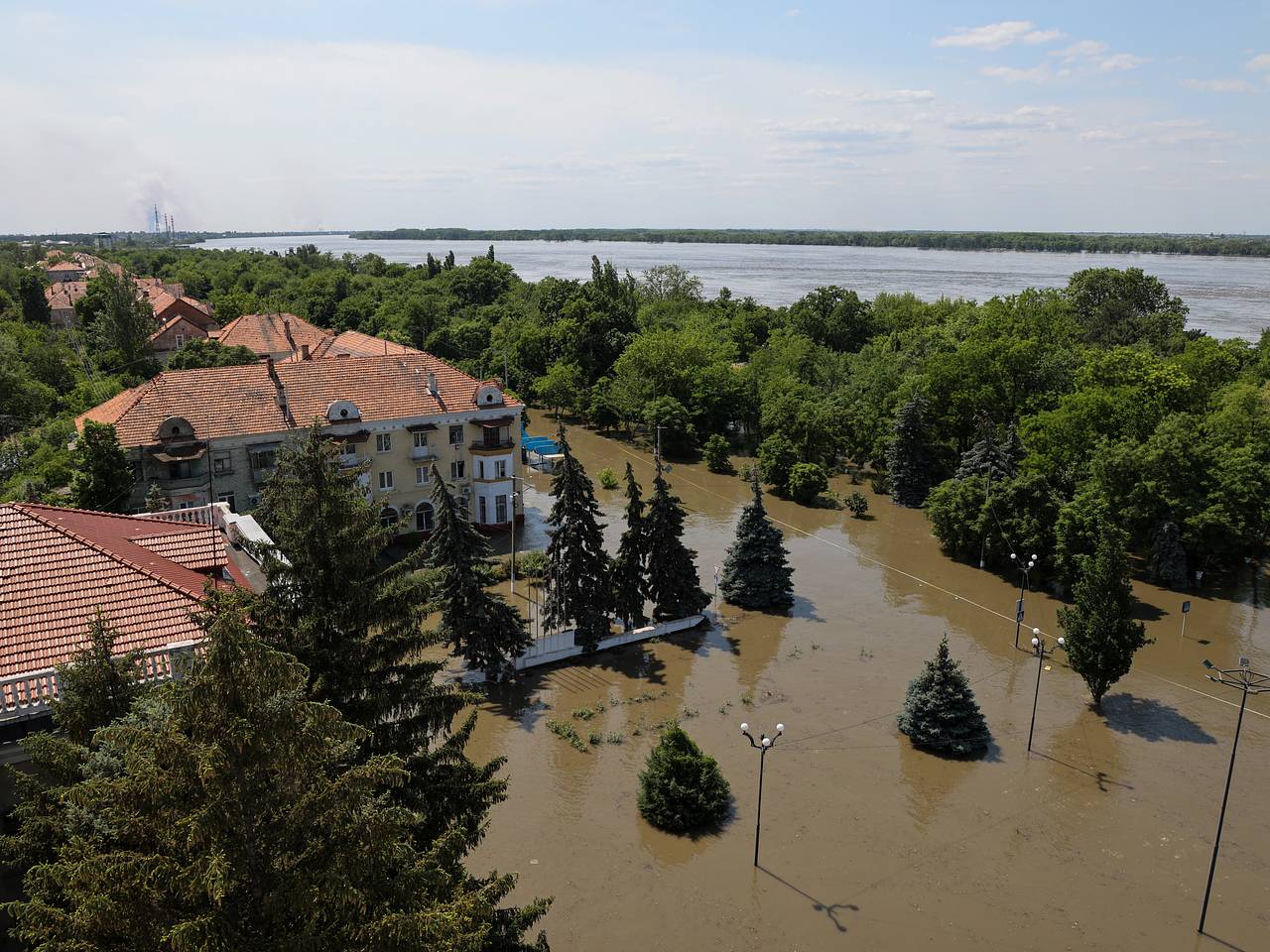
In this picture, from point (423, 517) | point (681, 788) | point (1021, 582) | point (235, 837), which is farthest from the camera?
point (423, 517)

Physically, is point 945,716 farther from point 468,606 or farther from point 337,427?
point 337,427

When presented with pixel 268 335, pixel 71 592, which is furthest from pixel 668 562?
pixel 268 335

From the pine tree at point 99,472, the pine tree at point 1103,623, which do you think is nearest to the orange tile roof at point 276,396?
the pine tree at point 99,472

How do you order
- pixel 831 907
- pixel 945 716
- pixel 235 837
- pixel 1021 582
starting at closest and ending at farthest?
pixel 235 837 → pixel 831 907 → pixel 945 716 → pixel 1021 582

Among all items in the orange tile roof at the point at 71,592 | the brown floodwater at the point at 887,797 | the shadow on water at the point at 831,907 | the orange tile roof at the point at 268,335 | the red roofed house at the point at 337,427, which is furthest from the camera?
the orange tile roof at the point at 268,335

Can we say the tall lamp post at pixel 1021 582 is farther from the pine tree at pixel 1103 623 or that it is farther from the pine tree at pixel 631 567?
the pine tree at pixel 631 567

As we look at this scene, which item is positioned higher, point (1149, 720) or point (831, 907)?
point (1149, 720)

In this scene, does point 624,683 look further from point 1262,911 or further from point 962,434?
point 962,434
